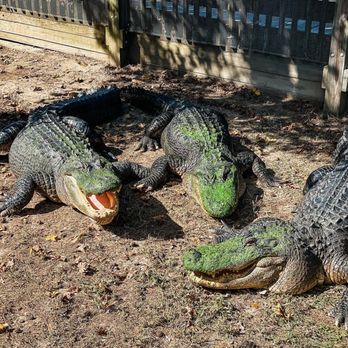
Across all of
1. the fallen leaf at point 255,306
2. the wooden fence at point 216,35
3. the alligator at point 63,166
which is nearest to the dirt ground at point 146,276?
the fallen leaf at point 255,306

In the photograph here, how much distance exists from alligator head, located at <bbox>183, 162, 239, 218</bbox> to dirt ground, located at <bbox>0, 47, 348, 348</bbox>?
0.16 metres

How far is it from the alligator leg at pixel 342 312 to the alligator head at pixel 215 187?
159 cm

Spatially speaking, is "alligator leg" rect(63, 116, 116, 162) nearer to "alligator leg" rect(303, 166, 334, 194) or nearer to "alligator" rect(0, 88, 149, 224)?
"alligator" rect(0, 88, 149, 224)

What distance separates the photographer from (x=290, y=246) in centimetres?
474

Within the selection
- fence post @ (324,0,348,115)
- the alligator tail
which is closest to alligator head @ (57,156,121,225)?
the alligator tail

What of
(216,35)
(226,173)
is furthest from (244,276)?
(216,35)

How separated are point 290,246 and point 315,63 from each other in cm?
458

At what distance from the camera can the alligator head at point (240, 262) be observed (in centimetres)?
454

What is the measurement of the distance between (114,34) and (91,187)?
5.73m

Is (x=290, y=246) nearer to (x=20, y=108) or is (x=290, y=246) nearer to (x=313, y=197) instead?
(x=313, y=197)

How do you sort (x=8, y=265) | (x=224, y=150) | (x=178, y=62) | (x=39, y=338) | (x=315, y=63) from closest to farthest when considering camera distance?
(x=39, y=338) < (x=8, y=265) < (x=224, y=150) < (x=315, y=63) < (x=178, y=62)

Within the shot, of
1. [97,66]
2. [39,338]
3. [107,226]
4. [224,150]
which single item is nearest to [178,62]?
[97,66]

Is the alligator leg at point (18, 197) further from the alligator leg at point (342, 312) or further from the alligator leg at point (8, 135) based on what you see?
the alligator leg at point (342, 312)

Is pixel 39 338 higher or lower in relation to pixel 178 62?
lower
